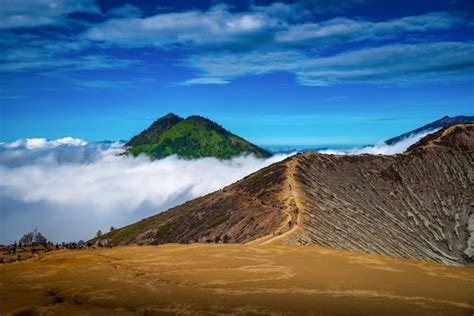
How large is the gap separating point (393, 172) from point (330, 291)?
440ft

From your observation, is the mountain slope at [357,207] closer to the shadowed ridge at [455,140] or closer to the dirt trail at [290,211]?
the dirt trail at [290,211]

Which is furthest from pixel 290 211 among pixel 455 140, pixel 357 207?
pixel 455 140

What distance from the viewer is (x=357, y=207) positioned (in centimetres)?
11844

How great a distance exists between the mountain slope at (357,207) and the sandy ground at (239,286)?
106 feet

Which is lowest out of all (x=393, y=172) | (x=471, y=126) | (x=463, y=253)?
(x=463, y=253)

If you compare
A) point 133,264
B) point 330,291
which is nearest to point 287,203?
point 133,264

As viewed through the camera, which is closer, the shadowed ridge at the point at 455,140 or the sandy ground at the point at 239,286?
the sandy ground at the point at 239,286

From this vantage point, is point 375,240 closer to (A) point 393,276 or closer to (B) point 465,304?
(A) point 393,276

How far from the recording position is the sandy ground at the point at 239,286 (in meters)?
23.5

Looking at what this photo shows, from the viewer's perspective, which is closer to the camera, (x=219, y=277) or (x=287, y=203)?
(x=219, y=277)

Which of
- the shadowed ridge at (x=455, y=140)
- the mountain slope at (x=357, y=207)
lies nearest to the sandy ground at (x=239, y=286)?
the mountain slope at (x=357, y=207)

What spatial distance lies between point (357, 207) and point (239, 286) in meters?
96.5

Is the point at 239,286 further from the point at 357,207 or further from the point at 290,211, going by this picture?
the point at 357,207

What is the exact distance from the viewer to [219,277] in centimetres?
3012
